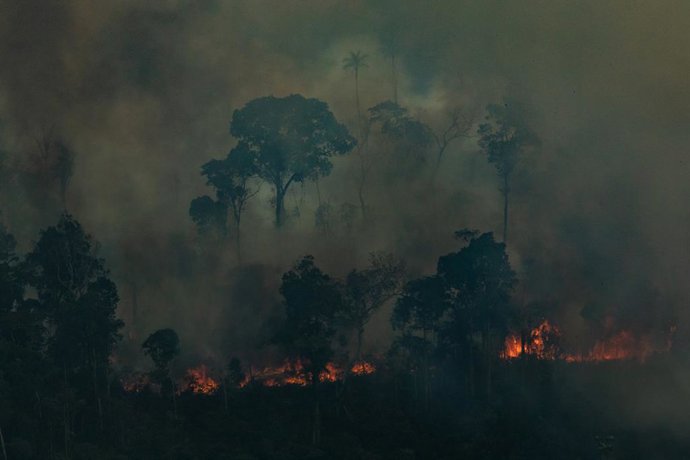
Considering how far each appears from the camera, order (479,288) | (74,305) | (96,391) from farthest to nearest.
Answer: (479,288) → (96,391) → (74,305)

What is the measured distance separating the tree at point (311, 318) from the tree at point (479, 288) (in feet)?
43.8

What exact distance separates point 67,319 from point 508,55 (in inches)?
4185

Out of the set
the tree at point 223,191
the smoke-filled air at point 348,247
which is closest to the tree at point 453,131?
the smoke-filled air at point 348,247

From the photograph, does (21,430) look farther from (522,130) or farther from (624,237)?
(624,237)

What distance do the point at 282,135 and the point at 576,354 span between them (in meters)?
46.2

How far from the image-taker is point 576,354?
11444 cm

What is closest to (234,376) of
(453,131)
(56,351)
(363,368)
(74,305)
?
(363,368)

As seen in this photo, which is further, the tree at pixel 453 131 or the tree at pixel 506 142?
the tree at pixel 453 131

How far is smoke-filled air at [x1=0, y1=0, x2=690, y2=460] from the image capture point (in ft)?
304

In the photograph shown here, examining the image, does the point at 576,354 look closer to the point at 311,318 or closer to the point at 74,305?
the point at 311,318

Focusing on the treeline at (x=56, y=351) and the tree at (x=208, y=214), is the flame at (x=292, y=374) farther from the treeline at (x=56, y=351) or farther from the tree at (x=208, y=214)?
the tree at (x=208, y=214)

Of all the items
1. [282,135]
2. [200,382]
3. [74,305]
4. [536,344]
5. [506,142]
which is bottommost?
[200,382]

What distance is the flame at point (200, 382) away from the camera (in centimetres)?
9919

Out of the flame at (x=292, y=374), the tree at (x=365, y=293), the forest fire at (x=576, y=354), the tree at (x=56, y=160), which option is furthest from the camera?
the tree at (x=56, y=160)
